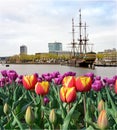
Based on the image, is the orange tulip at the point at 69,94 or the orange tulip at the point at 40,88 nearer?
the orange tulip at the point at 69,94

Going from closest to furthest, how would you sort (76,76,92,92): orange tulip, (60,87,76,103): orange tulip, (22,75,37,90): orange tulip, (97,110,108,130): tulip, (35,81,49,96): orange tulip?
(97,110,108,130): tulip → (60,87,76,103): orange tulip → (76,76,92,92): orange tulip → (35,81,49,96): orange tulip → (22,75,37,90): orange tulip

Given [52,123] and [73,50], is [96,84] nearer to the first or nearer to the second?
[52,123]

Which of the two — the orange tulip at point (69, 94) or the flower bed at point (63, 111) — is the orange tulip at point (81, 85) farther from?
the orange tulip at point (69, 94)

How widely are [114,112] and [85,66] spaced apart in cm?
6040

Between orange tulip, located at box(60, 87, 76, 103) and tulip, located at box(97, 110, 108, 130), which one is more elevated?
orange tulip, located at box(60, 87, 76, 103)

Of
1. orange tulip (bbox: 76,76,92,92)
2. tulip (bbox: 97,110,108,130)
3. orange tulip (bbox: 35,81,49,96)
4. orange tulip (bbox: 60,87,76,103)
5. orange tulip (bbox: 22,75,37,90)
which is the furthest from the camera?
orange tulip (bbox: 22,75,37,90)

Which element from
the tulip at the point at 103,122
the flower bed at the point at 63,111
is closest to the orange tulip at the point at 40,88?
the flower bed at the point at 63,111

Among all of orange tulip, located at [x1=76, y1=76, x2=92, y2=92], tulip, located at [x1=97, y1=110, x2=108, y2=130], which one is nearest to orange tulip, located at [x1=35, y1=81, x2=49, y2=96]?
orange tulip, located at [x1=76, y1=76, x2=92, y2=92]

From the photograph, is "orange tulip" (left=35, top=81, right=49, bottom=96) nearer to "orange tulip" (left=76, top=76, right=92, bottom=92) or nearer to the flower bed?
the flower bed

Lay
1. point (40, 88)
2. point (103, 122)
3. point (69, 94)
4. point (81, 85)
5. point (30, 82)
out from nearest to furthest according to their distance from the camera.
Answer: point (103, 122) → point (69, 94) → point (81, 85) → point (40, 88) → point (30, 82)

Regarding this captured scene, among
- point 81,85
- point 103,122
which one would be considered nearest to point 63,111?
point 81,85

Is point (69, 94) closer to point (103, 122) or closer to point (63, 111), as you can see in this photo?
point (63, 111)

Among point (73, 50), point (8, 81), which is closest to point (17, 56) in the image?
point (73, 50)

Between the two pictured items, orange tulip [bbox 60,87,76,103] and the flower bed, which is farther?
orange tulip [bbox 60,87,76,103]
